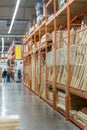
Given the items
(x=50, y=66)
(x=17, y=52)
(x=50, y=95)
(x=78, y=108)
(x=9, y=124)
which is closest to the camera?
(x=9, y=124)

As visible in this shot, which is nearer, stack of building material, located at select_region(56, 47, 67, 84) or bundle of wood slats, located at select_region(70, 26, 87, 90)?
bundle of wood slats, located at select_region(70, 26, 87, 90)

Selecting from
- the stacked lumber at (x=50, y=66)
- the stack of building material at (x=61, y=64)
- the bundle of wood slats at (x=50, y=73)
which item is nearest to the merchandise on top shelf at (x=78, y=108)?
the stack of building material at (x=61, y=64)

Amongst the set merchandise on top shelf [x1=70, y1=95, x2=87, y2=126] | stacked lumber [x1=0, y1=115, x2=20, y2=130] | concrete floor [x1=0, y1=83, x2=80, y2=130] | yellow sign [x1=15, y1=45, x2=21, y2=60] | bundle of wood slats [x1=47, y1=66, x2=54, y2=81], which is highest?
yellow sign [x1=15, y1=45, x2=21, y2=60]

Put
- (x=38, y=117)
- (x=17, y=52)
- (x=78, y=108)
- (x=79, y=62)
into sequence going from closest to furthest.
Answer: (x=79, y=62) < (x=78, y=108) < (x=38, y=117) < (x=17, y=52)

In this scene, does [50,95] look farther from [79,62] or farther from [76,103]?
[79,62]

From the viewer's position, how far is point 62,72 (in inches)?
404

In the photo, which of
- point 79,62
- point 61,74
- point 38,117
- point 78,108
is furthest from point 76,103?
point 79,62

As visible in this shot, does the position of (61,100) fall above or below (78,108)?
above

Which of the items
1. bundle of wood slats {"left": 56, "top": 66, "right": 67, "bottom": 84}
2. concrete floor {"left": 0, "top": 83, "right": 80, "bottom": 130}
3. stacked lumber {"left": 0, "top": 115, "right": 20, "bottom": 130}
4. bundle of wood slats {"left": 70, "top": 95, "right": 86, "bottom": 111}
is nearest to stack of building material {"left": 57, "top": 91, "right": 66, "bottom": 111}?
concrete floor {"left": 0, "top": 83, "right": 80, "bottom": 130}

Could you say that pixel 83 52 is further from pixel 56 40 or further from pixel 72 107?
pixel 56 40

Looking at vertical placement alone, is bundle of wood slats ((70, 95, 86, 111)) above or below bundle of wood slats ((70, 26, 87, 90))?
below

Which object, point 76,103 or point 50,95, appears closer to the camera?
point 76,103

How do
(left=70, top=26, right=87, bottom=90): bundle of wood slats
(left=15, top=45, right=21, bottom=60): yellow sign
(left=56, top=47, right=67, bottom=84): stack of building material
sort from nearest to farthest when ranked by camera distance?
(left=70, top=26, right=87, bottom=90): bundle of wood slats, (left=56, top=47, right=67, bottom=84): stack of building material, (left=15, top=45, right=21, bottom=60): yellow sign

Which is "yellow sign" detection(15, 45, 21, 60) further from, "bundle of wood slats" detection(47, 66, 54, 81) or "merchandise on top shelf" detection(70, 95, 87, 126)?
"merchandise on top shelf" detection(70, 95, 87, 126)
